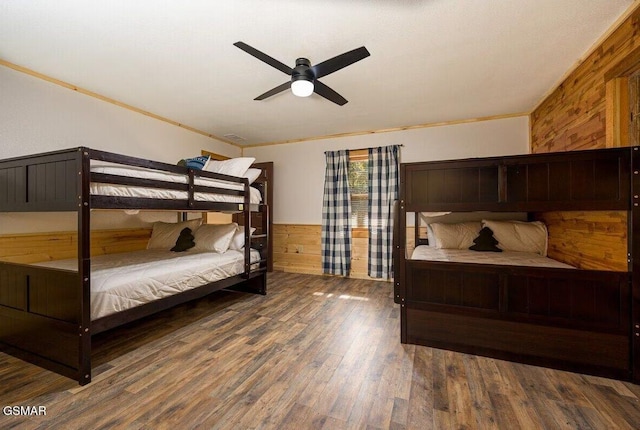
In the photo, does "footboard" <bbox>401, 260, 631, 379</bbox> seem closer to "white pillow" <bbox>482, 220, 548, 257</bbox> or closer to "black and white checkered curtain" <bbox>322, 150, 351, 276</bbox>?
"white pillow" <bbox>482, 220, 548, 257</bbox>

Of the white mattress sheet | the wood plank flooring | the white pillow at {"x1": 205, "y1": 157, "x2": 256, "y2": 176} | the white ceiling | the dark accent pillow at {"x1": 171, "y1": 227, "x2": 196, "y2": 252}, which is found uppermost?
the white ceiling

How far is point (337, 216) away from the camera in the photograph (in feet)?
14.5

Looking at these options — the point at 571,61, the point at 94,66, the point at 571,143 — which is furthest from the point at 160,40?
the point at 571,143

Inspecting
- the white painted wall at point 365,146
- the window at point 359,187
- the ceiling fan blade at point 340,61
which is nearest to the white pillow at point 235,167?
the ceiling fan blade at point 340,61

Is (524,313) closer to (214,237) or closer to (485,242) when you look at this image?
(485,242)

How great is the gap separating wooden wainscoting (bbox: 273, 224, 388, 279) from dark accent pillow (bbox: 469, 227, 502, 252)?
1.64 m

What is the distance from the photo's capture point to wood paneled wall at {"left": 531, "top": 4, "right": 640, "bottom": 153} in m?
1.82

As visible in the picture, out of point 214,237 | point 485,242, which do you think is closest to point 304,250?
point 214,237

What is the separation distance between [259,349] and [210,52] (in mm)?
2395

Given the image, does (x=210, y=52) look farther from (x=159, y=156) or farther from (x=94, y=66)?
(x=159, y=156)

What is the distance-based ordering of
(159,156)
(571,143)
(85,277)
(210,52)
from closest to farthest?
1. (85,277)
2. (210,52)
3. (571,143)
4. (159,156)

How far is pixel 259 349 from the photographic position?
2.07 meters

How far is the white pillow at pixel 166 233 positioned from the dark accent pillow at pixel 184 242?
0.39 feet

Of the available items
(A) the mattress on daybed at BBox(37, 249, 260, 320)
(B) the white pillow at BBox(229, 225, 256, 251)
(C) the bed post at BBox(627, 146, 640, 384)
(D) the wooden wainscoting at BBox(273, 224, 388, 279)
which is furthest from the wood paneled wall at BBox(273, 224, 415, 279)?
(C) the bed post at BBox(627, 146, 640, 384)
